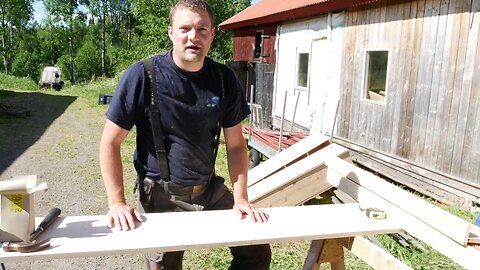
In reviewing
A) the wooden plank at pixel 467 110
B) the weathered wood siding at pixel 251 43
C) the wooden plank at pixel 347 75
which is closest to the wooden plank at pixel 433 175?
the wooden plank at pixel 467 110

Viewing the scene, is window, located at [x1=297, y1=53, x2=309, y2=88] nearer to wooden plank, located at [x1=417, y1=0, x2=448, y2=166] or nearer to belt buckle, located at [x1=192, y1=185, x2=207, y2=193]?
wooden plank, located at [x1=417, y1=0, x2=448, y2=166]

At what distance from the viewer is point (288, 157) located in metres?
5.68

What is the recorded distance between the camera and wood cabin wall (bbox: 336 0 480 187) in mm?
6027

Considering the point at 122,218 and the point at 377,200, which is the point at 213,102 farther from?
the point at 377,200

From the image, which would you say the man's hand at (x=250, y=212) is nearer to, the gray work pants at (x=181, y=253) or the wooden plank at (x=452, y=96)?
the gray work pants at (x=181, y=253)

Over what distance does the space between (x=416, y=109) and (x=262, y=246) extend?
554 centimetres

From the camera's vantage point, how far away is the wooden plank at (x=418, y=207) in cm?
210

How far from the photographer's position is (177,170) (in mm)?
2529

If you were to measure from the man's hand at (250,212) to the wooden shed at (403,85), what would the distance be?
4.73m

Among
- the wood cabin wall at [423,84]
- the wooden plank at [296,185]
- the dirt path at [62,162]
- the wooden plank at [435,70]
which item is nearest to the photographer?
the dirt path at [62,162]

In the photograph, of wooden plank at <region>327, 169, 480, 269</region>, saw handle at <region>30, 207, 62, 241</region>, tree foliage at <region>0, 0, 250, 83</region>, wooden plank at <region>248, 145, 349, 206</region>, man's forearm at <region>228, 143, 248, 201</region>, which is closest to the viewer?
saw handle at <region>30, 207, 62, 241</region>

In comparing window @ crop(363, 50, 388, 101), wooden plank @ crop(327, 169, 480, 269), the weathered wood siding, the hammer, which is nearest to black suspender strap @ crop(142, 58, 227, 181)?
the hammer

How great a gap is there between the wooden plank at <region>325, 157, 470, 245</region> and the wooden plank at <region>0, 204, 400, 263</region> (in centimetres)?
16

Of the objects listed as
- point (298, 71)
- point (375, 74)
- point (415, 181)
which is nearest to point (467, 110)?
point (415, 181)
